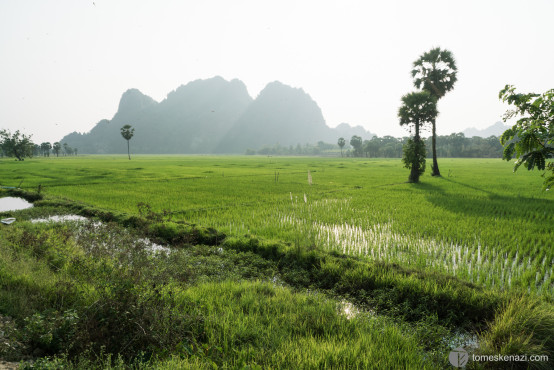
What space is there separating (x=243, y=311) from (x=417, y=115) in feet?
85.2

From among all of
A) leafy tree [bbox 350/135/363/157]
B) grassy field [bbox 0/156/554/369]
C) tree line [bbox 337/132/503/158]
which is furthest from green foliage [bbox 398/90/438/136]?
leafy tree [bbox 350/135/363/157]

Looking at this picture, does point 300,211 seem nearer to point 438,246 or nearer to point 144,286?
point 438,246

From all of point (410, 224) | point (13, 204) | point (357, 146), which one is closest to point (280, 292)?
point (410, 224)

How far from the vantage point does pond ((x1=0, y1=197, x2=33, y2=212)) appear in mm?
13311

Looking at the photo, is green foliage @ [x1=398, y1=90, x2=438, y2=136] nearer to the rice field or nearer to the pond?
the rice field

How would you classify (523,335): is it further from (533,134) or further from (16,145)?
(16,145)

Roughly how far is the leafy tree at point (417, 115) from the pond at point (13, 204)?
27.0m

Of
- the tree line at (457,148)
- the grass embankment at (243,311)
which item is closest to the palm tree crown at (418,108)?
the grass embankment at (243,311)

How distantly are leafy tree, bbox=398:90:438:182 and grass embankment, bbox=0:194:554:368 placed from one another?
2098cm

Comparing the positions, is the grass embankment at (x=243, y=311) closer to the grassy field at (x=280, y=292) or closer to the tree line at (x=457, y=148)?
the grassy field at (x=280, y=292)

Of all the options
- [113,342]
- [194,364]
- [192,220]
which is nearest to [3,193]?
[192,220]

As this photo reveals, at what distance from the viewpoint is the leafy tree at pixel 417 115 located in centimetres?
2436

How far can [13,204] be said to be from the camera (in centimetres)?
1430

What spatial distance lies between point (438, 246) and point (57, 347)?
8417mm
